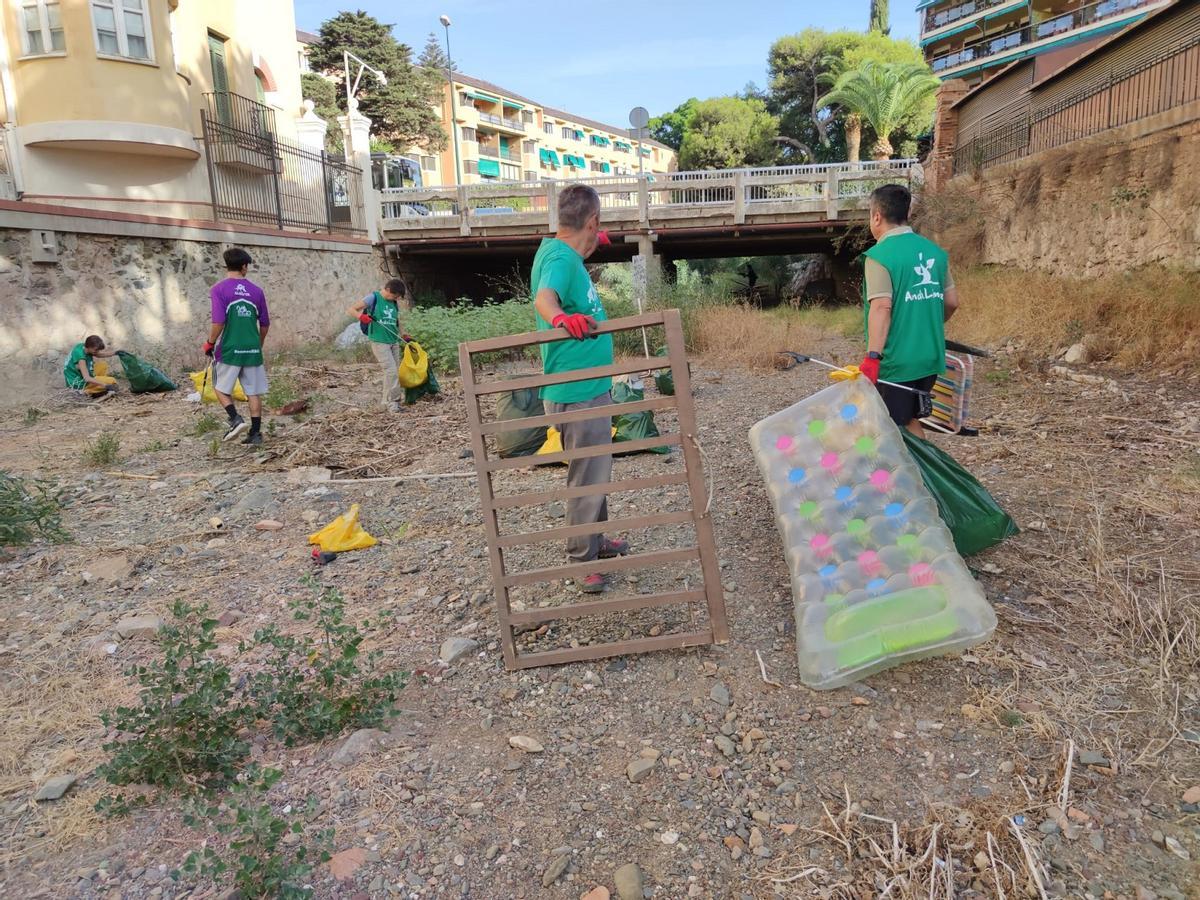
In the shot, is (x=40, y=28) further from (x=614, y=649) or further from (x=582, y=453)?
(x=614, y=649)

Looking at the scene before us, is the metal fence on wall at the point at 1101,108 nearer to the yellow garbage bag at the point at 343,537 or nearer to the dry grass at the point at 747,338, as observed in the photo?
the dry grass at the point at 747,338

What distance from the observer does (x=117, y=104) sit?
12852mm

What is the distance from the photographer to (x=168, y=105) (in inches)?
528

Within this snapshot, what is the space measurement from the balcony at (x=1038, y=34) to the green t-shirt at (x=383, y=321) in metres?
32.8

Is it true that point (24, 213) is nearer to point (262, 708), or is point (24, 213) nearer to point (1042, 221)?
point (262, 708)

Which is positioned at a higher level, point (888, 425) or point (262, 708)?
point (888, 425)

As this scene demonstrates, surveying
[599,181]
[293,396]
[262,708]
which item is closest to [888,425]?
[262,708]

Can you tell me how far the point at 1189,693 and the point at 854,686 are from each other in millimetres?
988

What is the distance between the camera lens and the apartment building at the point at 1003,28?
3030 centimetres

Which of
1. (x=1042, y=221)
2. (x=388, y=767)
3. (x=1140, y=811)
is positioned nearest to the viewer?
(x=1140, y=811)

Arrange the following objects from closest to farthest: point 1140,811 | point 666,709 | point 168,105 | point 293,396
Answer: point 1140,811
point 666,709
point 293,396
point 168,105

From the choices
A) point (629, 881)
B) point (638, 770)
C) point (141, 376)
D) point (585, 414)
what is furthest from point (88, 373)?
point (629, 881)

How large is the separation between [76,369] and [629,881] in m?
9.42

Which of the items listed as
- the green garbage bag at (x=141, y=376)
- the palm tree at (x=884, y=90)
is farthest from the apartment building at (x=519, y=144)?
the green garbage bag at (x=141, y=376)
